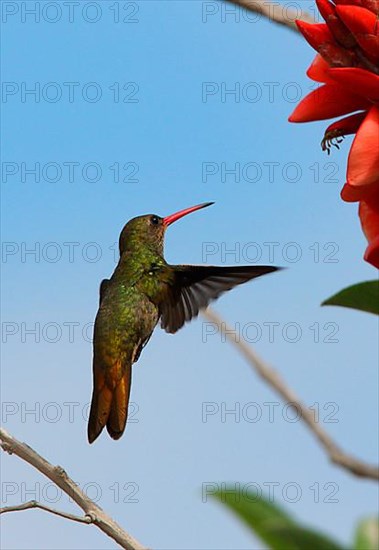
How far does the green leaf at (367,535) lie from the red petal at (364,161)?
651mm

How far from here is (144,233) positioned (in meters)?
4.46

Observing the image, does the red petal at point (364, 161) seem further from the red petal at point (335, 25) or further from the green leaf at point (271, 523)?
the green leaf at point (271, 523)

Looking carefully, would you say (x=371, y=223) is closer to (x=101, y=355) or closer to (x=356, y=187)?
(x=356, y=187)

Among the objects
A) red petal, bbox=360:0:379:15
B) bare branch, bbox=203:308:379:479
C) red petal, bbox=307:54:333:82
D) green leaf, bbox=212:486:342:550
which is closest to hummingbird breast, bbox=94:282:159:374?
bare branch, bbox=203:308:379:479

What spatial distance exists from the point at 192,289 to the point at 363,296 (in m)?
2.64

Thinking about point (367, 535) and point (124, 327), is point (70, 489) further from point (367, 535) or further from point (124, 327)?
point (124, 327)

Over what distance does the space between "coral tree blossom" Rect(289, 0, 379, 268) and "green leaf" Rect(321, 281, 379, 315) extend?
7 cm

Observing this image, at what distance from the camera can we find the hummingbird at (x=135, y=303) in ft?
13.4

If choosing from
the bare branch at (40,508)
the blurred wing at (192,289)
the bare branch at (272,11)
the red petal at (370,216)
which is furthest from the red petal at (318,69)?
the blurred wing at (192,289)

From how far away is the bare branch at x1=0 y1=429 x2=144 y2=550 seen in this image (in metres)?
1.84

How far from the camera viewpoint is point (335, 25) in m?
1.52

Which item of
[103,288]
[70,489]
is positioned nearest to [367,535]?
[70,489]

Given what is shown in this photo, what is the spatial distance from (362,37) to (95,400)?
2917 mm

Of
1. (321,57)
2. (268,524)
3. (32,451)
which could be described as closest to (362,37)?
(321,57)
